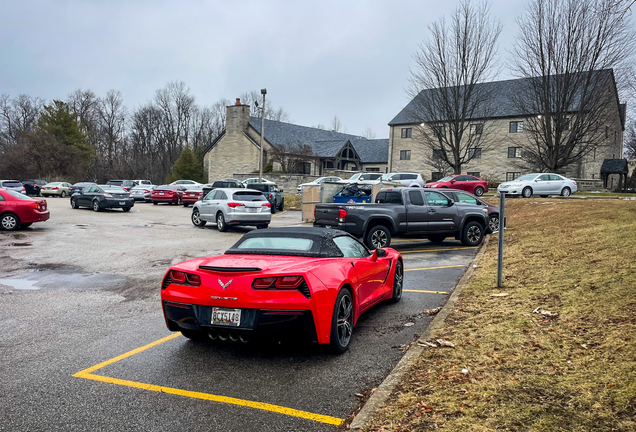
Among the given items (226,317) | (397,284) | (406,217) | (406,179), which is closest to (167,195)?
(406,179)

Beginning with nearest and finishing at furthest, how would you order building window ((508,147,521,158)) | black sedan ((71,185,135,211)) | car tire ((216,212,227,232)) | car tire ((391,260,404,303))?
car tire ((391,260,404,303)) < car tire ((216,212,227,232)) < black sedan ((71,185,135,211)) < building window ((508,147,521,158))

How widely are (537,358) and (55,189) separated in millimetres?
48982

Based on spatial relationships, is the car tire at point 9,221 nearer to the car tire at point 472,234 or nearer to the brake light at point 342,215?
the brake light at point 342,215

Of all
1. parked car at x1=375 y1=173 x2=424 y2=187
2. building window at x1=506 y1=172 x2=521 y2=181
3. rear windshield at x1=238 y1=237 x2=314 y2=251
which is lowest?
rear windshield at x1=238 y1=237 x2=314 y2=251

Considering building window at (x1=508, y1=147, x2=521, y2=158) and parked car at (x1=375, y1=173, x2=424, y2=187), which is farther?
building window at (x1=508, y1=147, x2=521, y2=158)

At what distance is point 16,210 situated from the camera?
17.0 meters

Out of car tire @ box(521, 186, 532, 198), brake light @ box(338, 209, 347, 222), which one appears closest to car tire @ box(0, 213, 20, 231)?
brake light @ box(338, 209, 347, 222)

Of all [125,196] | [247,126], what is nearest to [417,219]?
[125,196]

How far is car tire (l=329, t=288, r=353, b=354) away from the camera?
4.99 meters

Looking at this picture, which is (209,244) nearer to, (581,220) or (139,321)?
(139,321)

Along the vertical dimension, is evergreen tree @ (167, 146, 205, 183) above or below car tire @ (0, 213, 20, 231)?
above

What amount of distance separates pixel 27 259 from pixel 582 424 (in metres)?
12.2

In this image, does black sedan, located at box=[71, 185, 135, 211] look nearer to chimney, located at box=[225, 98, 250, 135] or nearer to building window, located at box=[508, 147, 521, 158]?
chimney, located at box=[225, 98, 250, 135]

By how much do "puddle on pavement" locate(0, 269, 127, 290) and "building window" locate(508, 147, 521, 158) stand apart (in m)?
45.5
